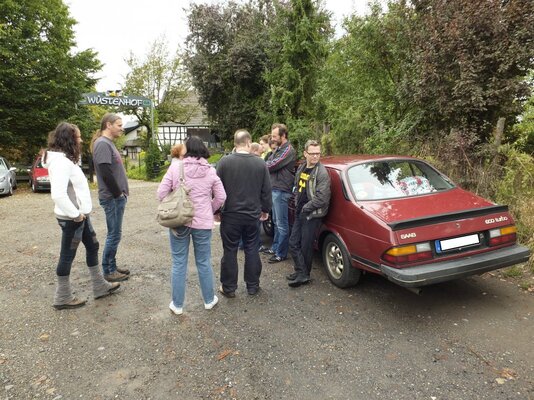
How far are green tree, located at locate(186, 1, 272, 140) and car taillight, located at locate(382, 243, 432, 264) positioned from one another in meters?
18.9

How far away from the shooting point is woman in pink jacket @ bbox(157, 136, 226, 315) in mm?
3531

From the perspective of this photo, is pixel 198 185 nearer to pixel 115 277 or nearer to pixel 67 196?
pixel 67 196

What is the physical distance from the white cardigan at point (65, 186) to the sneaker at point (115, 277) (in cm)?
127

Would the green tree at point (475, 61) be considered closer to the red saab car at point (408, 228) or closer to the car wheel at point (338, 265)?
the red saab car at point (408, 228)

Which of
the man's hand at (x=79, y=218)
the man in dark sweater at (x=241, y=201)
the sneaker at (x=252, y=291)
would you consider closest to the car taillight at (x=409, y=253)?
the man in dark sweater at (x=241, y=201)

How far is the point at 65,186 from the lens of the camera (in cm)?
347

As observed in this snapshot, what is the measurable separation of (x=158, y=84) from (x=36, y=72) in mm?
19623

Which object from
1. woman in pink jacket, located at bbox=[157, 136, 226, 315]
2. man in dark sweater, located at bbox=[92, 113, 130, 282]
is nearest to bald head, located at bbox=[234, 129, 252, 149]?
woman in pink jacket, located at bbox=[157, 136, 226, 315]

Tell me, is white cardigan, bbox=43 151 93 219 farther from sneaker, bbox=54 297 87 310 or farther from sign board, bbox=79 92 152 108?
sign board, bbox=79 92 152 108

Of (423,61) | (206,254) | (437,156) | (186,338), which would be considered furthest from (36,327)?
(423,61)

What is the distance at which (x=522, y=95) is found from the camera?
21.0ft

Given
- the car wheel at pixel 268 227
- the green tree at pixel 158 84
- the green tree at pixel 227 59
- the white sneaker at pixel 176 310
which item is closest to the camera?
the white sneaker at pixel 176 310

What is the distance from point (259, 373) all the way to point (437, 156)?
5.65m

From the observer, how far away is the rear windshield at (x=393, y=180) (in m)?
4.11
